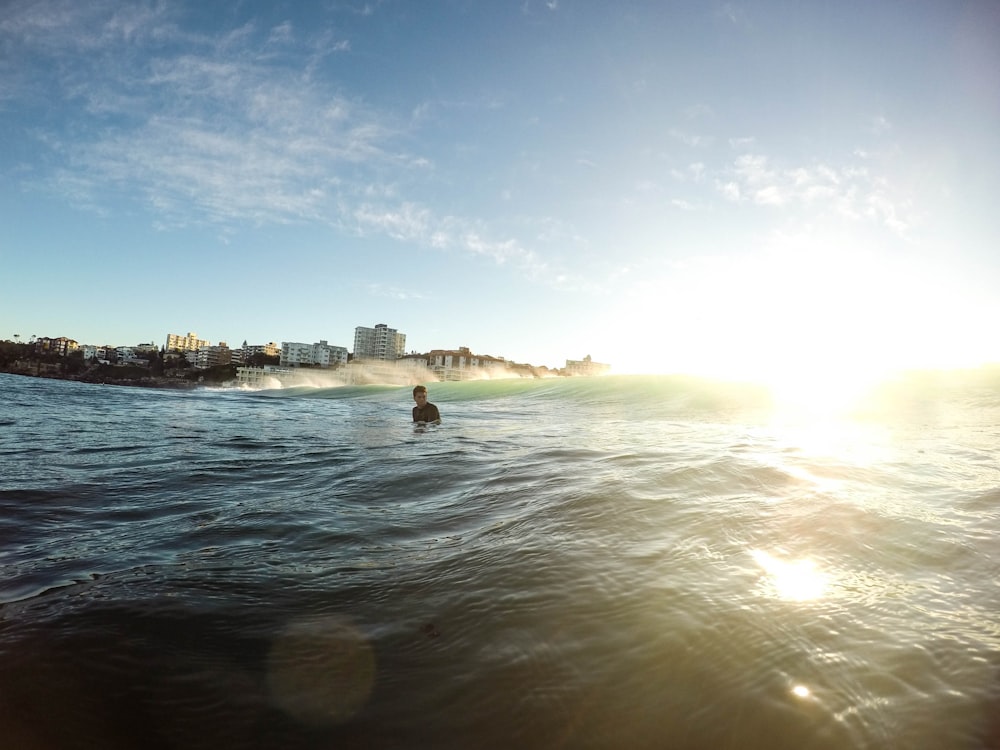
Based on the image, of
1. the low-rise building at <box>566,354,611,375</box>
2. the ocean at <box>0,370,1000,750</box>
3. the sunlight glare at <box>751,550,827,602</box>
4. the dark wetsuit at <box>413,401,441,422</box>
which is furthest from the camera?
the low-rise building at <box>566,354,611,375</box>

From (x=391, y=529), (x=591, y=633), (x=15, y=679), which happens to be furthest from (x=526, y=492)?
(x=15, y=679)

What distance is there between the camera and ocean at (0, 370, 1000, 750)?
1930 millimetres

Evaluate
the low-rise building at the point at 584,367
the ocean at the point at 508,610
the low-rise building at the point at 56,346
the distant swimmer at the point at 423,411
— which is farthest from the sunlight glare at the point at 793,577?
the low-rise building at the point at 56,346

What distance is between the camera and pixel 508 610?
2.80m

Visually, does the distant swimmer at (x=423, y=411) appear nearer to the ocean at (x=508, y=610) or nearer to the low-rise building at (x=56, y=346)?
the ocean at (x=508, y=610)

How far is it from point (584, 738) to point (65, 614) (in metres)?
2.88

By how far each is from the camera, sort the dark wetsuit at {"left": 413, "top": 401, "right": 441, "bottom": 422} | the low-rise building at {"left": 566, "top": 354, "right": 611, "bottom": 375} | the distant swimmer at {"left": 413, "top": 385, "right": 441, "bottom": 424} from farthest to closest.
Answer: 1. the low-rise building at {"left": 566, "top": 354, "right": 611, "bottom": 375}
2. the dark wetsuit at {"left": 413, "top": 401, "right": 441, "bottom": 422}
3. the distant swimmer at {"left": 413, "top": 385, "right": 441, "bottom": 424}

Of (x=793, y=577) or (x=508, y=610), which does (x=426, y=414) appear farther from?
(x=793, y=577)

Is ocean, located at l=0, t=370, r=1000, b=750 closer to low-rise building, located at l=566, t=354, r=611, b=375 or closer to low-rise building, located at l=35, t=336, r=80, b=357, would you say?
low-rise building, located at l=566, t=354, r=611, b=375

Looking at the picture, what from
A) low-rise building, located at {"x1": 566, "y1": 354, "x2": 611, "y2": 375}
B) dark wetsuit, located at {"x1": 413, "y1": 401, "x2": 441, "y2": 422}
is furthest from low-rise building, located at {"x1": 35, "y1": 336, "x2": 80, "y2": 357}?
dark wetsuit, located at {"x1": 413, "y1": 401, "x2": 441, "y2": 422}

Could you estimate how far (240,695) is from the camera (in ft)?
7.01

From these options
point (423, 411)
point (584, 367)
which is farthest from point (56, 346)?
point (423, 411)

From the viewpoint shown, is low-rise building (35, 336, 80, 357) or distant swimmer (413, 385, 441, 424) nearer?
distant swimmer (413, 385, 441, 424)

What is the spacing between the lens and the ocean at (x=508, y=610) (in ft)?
6.33
